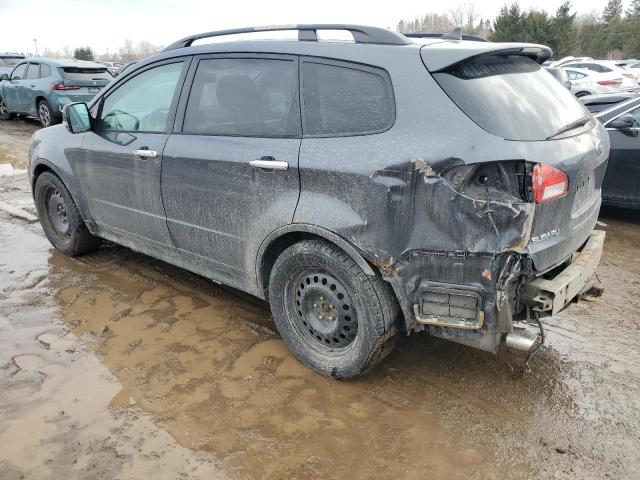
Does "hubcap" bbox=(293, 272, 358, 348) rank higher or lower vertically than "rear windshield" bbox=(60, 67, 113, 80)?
lower

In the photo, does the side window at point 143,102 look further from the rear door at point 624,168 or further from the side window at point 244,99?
the rear door at point 624,168

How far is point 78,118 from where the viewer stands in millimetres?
4129

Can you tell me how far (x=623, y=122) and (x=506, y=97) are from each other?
157 inches

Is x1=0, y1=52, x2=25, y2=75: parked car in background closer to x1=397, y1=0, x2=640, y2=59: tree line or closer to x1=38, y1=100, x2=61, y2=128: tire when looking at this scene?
x1=38, y1=100, x2=61, y2=128: tire

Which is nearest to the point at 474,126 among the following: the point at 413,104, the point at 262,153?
the point at 413,104

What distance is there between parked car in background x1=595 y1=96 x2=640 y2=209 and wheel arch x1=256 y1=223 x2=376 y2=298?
4.25 meters

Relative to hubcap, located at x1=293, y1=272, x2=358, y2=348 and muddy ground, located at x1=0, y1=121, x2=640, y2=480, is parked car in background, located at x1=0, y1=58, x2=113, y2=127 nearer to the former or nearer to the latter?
muddy ground, located at x1=0, y1=121, x2=640, y2=480

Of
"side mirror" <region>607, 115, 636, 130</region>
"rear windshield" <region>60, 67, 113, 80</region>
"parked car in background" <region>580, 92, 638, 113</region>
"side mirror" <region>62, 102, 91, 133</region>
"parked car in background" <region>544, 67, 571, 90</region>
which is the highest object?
"parked car in background" <region>544, 67, 571, 90</region>

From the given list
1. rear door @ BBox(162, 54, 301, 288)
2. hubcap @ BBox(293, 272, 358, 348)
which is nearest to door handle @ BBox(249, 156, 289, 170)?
rear door @ BBox(162, 54, 301, 288)

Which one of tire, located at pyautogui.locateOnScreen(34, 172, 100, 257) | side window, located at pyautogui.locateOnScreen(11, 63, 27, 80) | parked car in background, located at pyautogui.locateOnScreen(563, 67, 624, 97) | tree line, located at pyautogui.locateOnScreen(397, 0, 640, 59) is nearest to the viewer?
tire, located at pyautogui.locateOnScreen(34, 172, 100, 257)

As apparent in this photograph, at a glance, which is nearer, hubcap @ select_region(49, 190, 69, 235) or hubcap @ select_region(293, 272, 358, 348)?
hubcap @ select_region(293, 272, 358, 348)

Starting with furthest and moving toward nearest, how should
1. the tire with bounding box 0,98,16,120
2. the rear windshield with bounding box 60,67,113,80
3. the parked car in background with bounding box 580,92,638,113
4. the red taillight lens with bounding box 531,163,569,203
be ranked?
the tire with bounding box 0,98,16,120 → the rear windshield with bounding box 60,67,113,80 → the parked car in background with bounding box 580,92,638,113 → the red taillight lens with bounding box 531,163,569,203

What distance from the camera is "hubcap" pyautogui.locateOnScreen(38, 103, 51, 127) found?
1254cm

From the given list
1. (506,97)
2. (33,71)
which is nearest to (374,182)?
(506,97)
